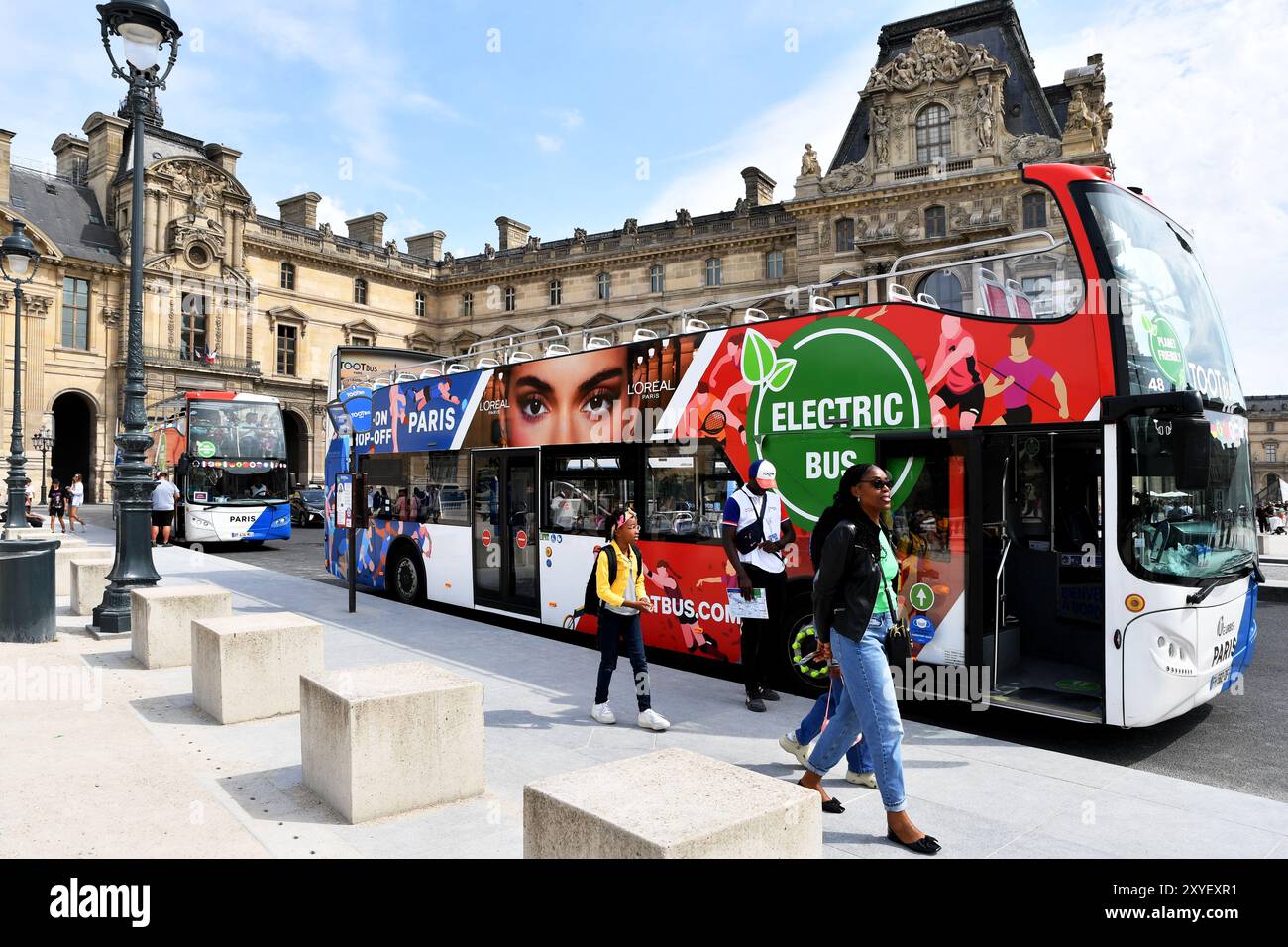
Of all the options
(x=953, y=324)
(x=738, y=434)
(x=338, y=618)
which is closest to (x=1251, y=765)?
(x=953, y=324)

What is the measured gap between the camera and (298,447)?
5509 cm

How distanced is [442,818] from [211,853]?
1.12 metres

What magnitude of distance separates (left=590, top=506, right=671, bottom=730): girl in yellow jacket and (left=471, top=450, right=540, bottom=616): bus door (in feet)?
12.8

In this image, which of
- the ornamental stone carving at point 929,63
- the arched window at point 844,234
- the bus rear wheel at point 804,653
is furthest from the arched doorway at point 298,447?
the bus rear wheel at point 804,653

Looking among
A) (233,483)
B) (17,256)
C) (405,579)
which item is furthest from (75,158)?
(405,579)

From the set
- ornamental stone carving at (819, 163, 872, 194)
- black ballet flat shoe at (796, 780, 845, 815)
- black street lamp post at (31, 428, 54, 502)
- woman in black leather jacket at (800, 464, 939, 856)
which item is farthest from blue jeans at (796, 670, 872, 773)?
black street lamp post at (31, 428, 54, 502)

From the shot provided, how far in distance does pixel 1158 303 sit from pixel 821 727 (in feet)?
12.9

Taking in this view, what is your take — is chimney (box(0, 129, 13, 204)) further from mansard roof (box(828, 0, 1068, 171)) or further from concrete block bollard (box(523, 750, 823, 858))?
concrete block bollard (box(523, 750, 823, 858))

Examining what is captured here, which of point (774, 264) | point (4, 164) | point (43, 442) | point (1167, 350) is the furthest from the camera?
point (774, 264)

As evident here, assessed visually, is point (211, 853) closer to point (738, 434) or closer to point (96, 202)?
point (738, 434)

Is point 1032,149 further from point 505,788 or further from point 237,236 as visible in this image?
point 237,236

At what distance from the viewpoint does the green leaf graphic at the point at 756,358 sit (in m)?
7.84

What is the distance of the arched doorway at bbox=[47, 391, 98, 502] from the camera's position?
160 ft

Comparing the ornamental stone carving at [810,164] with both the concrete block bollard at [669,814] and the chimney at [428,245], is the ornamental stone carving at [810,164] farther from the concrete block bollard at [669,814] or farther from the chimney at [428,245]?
the concrete block bollard at [669,814]
